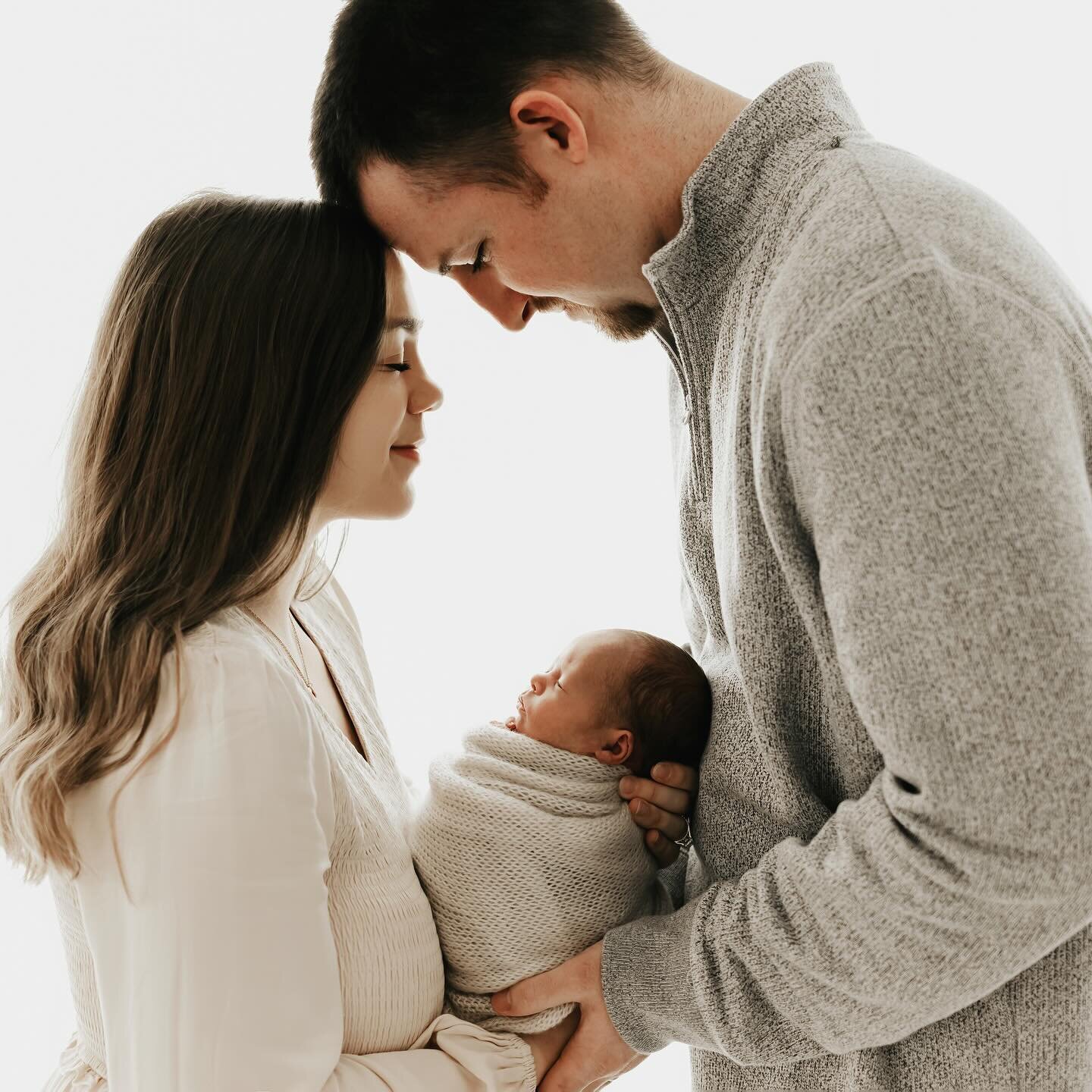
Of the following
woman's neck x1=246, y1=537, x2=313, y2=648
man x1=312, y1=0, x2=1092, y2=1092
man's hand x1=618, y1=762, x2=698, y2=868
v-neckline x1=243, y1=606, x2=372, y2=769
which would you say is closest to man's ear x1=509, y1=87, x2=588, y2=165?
man x1=312, y1=0, x2=1092, y2=1092

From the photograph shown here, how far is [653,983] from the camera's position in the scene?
1.20 metres

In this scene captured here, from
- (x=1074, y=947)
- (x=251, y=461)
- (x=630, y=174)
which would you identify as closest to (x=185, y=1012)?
(x=251, y=461)

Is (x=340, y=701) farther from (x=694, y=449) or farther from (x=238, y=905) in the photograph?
(x=694, y=449)

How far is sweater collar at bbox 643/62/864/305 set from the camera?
1123mm

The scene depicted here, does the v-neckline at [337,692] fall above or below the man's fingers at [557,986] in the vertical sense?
above

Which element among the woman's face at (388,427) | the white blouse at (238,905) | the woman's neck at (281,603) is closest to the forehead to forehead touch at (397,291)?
the woman's face at (388,427)

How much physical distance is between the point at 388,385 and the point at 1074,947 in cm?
95

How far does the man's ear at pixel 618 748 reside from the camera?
1461mm

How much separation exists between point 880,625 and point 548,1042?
78 cm

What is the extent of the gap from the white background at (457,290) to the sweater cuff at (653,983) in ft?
3.88

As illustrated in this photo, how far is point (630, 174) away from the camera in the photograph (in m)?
1.21

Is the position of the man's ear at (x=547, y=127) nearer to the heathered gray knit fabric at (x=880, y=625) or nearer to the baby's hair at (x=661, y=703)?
the heathered gray knit fabric at (x=880, y=625)

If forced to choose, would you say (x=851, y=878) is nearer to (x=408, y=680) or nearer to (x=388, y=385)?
(x=388, y=385)

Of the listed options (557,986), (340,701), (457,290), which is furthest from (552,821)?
(457,290)
